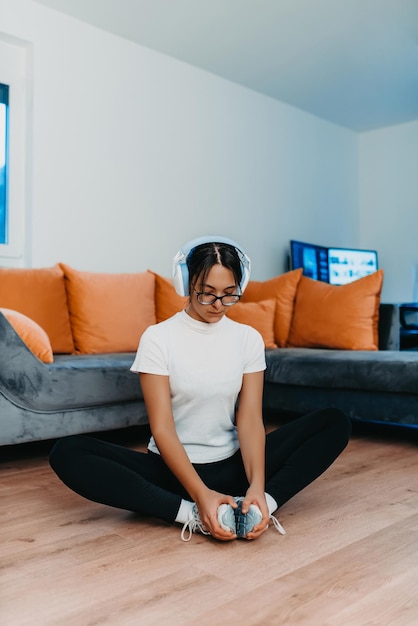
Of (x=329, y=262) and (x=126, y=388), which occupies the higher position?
(x=329, y=262)

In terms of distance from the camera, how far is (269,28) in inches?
154

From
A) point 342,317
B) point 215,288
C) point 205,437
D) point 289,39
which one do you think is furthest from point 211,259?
point 289,39

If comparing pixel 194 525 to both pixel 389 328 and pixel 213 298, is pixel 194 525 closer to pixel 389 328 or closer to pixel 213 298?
pixel 213 298

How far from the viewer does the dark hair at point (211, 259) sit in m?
1.66

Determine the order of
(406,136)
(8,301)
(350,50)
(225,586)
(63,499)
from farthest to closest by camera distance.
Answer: (406,136)
(350,50)
(8,301)
(63,499)
(225,586)

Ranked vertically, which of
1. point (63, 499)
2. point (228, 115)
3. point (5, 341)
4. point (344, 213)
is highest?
point (228, 115)

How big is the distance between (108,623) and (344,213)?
5.21 metres

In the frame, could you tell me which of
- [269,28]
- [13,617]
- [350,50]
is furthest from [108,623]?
[350,50]

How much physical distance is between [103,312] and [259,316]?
942mm

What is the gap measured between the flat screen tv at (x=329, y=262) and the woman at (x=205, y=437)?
3.22 meters

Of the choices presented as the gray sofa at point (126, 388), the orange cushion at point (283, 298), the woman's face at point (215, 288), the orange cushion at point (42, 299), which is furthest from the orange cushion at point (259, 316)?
the woman's face at point (215, 288)

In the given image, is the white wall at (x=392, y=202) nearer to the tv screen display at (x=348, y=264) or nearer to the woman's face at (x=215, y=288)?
the tv screen display at (x=348, y=264)

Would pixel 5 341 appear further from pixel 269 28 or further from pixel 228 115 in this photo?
pixel 228 115

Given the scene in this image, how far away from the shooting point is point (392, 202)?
5910mm
